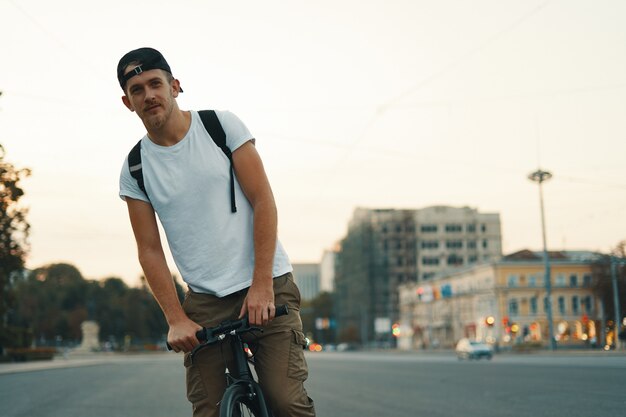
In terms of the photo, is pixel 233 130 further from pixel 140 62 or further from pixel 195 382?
pixel 195 382

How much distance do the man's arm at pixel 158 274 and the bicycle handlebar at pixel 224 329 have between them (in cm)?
4

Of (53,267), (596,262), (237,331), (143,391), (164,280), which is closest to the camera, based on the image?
(237,331)

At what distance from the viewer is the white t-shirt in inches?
136

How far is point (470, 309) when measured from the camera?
95438mm

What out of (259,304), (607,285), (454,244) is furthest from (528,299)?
(259,304)

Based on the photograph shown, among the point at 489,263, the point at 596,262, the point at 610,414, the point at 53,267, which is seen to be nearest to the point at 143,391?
the point at 610,414

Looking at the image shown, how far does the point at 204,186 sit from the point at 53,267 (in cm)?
13078

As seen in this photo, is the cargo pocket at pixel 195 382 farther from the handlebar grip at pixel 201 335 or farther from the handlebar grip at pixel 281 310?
the handlebar grip at pixel 281 310

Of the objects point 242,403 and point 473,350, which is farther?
point 473,350

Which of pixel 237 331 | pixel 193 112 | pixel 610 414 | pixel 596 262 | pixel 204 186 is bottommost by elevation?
pixel 610 414

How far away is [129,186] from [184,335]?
26.5 inches

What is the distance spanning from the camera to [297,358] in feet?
11.4

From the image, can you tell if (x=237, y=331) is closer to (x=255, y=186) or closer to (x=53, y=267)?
(x=255, y=186)

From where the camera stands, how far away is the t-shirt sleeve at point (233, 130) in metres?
3.52
